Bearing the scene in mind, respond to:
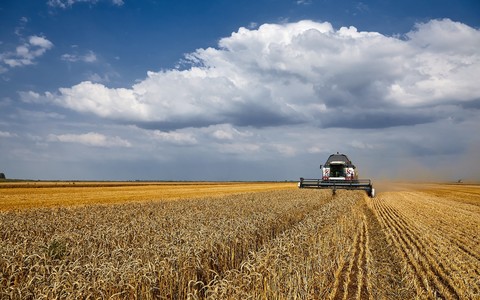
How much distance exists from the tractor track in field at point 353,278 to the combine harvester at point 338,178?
2409cm

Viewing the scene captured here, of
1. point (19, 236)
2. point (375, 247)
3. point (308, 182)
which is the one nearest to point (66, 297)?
point (19, 236)

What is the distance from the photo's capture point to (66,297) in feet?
14.6

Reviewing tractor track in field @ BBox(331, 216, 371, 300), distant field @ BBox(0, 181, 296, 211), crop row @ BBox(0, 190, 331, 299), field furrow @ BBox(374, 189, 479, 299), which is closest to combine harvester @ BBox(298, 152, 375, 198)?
distant field @ BBox(0, 181, 296, 211)

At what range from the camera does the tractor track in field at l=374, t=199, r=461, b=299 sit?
300 inches

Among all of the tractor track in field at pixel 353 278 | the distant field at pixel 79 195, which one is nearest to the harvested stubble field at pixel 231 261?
the tractor track in field at pixel 353 278

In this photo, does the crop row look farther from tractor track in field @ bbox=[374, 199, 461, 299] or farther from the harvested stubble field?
tractor track in field @ bbox=[374, 199, 461, 299]

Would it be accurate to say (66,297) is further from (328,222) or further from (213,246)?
(328,222)

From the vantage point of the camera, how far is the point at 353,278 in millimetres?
8117

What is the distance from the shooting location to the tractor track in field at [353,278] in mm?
7105

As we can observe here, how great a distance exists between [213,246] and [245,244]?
1.60m

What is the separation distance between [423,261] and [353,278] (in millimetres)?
2987

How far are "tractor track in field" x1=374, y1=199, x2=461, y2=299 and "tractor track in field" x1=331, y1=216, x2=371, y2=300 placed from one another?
3.89 feet

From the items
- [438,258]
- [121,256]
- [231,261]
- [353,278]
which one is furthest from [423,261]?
[121,256]

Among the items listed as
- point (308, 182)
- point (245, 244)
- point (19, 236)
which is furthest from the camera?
point (308, 182)
